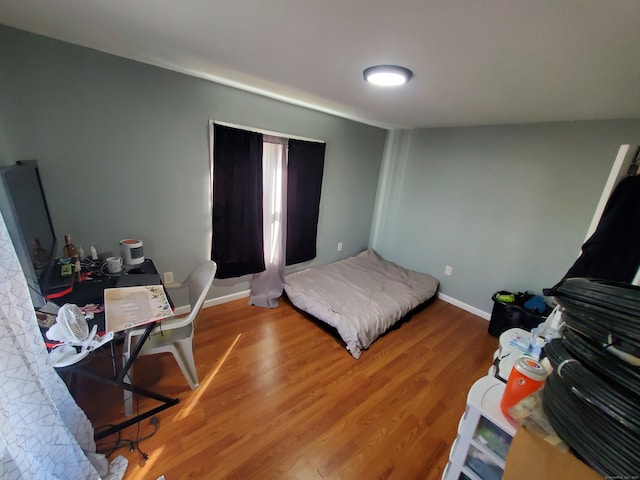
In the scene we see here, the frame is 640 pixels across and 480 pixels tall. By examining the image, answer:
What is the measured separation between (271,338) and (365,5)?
2244mm

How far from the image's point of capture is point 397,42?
109 centimetres

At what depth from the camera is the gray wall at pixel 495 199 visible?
2160 millimetres

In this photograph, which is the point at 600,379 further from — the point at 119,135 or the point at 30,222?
the point at 119,135

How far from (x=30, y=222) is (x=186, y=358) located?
3.51ft

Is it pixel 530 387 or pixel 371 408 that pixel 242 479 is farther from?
pixel 530 387

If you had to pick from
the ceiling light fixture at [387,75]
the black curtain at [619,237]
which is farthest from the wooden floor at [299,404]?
the ceiling light fixture at [387,75]

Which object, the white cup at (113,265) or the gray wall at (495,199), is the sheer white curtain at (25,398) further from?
the gray wall at (495,199)

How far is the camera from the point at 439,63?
4.10 ft

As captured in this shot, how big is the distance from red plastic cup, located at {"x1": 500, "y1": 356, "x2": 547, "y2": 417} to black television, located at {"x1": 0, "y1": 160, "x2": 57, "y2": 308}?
1.90m

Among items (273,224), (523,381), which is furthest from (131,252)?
(523,381)

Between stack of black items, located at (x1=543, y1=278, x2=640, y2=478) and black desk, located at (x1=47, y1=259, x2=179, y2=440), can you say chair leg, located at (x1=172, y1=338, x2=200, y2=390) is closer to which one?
black desk, located at (x1=47, y1=259, x2=179, y2=440)

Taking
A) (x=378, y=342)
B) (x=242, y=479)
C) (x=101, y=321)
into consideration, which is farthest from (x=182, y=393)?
(x=378, y=342)

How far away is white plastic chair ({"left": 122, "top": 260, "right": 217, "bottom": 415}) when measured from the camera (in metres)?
1.42

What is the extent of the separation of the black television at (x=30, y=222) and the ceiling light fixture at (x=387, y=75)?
172 cm
